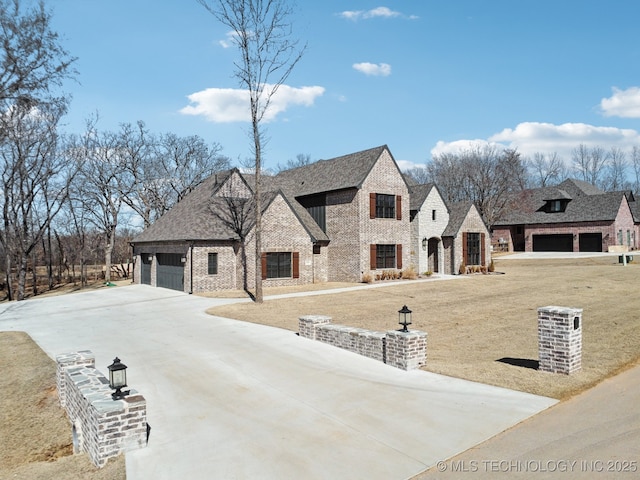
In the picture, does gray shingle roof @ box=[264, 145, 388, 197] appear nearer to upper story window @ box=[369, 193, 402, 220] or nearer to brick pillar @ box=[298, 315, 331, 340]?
upper story window @ box=[369, 193, 402, 220]

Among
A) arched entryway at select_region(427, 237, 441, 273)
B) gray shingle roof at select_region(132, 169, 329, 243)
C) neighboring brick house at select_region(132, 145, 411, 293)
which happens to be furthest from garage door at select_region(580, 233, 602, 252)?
gray shingle roof at select_region(132, 169, 329, 243)

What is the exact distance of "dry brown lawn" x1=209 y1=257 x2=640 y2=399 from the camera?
29.6 ft

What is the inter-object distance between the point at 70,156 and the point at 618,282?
125 ft

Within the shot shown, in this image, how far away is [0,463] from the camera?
6.09 m

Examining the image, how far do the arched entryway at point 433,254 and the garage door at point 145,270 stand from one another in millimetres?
20737

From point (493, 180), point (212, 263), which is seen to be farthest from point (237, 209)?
point (493, 180)

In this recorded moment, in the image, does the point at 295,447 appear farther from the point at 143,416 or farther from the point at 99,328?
the point at 99,328

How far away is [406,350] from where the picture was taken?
9094 mm

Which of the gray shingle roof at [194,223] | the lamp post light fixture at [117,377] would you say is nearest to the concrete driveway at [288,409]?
the lamp post light fixture at [117,377]

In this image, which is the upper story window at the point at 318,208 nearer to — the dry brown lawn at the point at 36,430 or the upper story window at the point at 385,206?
the upper story window at the point at 385,206

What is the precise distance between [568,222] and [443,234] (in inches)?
873

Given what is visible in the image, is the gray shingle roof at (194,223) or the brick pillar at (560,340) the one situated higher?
the gray shingle roof at (194,223)

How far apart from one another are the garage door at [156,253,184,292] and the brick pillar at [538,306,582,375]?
19.4 metres

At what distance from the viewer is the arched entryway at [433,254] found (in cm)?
3391
